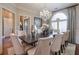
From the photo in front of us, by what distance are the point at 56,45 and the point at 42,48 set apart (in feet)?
0.88

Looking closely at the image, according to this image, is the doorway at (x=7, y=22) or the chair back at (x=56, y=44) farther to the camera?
the chair back at (x=56, y=44)

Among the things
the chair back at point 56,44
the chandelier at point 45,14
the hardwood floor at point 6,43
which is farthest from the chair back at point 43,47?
the hardwood floor at point 6,43

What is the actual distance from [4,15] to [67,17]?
44.4 inches

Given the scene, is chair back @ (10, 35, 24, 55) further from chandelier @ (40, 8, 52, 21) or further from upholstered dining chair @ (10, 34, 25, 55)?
chandelier @ (40, 8, 52, 21)

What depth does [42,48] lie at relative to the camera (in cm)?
162

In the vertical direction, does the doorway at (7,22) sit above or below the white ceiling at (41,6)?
below

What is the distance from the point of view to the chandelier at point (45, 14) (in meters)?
1.61

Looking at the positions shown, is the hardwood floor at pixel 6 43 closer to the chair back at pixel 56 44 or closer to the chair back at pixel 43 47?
the chair back at pixel 43 47

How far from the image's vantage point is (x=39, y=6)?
161 centimetres

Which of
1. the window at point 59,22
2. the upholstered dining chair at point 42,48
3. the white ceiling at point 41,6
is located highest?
the white ceiling at point 41,6

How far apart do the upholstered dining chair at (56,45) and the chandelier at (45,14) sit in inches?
15.5
